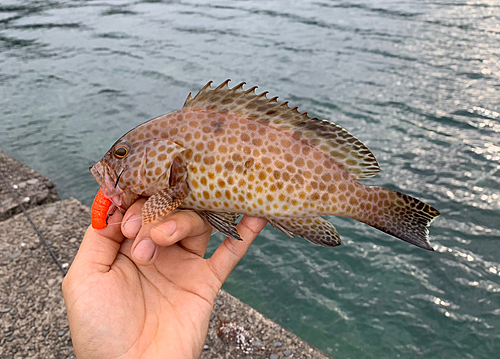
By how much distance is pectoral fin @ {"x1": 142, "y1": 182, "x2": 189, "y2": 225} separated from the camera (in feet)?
8.67

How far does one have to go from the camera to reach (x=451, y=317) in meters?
5.99

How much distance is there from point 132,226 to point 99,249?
45 cm

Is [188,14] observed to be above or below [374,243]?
above

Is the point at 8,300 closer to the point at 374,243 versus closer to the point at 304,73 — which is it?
the point at 374,243

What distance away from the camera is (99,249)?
3.04m

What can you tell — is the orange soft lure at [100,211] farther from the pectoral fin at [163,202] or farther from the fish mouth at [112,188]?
the pectoral fin at [163,202]

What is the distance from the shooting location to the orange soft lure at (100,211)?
2.99 m

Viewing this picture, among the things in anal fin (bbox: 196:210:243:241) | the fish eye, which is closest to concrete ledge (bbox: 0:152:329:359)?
anal fin (bbox: 196:210:243:241)

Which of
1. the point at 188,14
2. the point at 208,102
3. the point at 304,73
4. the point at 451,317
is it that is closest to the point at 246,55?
the point at 304,73

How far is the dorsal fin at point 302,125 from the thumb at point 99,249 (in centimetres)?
125

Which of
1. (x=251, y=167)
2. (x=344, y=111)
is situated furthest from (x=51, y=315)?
(x=344, y=111)

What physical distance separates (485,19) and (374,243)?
43.5 feet

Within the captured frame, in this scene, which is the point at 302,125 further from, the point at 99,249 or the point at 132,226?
the point at 99,249

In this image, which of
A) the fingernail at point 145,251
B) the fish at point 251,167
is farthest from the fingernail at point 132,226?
the fish at point 251,167
